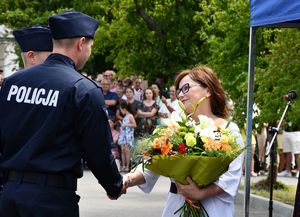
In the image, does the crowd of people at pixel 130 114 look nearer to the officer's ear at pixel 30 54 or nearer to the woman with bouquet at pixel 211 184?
the officer's ear at pixel 30 54

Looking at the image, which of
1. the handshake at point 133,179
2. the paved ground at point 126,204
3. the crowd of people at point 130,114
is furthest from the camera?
the crowd of people at point 130,114

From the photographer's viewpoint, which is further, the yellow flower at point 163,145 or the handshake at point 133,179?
the handshake at point 133,179

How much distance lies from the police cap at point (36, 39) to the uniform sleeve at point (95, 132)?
1683 millimetres

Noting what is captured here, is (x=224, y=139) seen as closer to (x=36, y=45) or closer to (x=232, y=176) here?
(x=232, y=176)

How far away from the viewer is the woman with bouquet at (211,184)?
6.27 m

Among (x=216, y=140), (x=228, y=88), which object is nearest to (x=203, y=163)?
(x=216, y=140)

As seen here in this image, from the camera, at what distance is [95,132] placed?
566 centimetres

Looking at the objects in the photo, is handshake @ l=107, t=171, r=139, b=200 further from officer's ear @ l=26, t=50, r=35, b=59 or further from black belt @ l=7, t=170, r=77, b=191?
officer's ear @ l=26, t=50, r=35, b=59

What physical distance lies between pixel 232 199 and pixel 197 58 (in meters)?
21.3

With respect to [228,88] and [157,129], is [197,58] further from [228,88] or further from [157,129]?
[157,129]

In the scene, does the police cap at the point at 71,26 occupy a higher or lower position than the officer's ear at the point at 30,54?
higher

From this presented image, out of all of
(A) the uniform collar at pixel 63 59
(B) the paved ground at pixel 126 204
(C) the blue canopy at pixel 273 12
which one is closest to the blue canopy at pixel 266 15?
(C) the blue canopy at pixel 273 12

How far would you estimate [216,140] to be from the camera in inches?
242

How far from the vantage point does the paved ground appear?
14.2m
